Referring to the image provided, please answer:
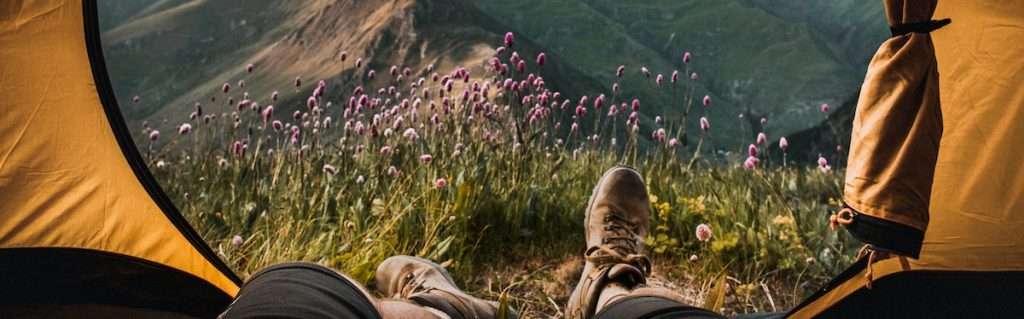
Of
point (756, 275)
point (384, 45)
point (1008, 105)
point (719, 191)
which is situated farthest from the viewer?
point (384, 45)

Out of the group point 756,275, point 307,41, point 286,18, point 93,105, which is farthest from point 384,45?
point 93,105

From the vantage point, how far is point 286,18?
2119cm

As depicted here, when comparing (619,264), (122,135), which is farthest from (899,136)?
(122,135)

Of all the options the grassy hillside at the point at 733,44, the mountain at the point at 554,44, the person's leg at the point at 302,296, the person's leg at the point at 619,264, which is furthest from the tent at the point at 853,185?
the grassy hillside at the point at 733,44

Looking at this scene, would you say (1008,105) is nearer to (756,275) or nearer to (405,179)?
(756,275)

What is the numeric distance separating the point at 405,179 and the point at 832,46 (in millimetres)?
25999

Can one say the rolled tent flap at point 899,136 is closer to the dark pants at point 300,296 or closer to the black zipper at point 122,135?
the dark pants at point 300,296

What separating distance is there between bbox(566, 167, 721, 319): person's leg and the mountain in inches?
383

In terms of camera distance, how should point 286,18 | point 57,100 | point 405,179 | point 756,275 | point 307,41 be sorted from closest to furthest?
point 57,100 → point 756,275 → point 405,179 → point 307,41 → point 286,18

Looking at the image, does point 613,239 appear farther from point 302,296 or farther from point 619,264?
point 302,296

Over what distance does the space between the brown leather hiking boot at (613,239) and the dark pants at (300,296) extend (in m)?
0.78

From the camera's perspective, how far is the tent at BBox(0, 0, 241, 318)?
217cm

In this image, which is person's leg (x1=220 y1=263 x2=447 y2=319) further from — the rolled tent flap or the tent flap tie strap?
the tent flap tie strap

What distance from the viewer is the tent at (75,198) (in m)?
2.17
